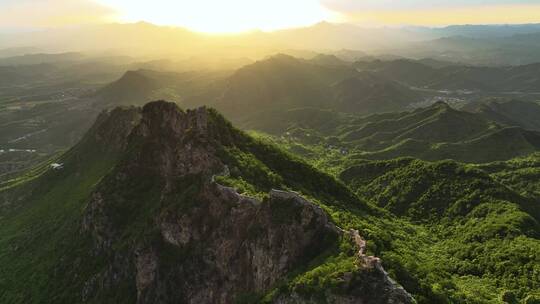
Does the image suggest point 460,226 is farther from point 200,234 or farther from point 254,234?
point 200,234

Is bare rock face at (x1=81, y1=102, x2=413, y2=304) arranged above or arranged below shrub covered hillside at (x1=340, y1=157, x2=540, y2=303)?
above

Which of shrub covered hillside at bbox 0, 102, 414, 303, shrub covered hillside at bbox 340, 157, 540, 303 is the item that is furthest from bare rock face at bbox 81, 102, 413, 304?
shrub covered hillside at bbox 340, 157, 540, 303

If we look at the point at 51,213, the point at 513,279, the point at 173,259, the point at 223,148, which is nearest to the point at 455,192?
the point at 513,279

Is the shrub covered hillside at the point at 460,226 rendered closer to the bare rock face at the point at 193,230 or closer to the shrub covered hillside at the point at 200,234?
the shrub covered hillside at the point at 200,234

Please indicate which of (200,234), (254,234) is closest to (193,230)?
(200,234)

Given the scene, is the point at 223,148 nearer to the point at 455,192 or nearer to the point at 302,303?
the point at 302,303

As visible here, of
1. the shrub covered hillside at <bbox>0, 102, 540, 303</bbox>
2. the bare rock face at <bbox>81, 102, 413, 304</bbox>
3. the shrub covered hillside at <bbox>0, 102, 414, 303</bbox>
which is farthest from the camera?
the bare rock face at <bbox>81, 102, 413, 304</bbox>

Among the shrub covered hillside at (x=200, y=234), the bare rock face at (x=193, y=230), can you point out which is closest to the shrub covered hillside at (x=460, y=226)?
the shrub covered hillside at (x=200, y=234)

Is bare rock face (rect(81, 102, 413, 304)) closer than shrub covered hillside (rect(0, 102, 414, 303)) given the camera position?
No

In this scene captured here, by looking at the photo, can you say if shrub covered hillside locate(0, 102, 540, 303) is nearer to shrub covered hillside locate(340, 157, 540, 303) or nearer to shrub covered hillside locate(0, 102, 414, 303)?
shrub covered hillside locate(0, 102, 414, 303)
